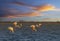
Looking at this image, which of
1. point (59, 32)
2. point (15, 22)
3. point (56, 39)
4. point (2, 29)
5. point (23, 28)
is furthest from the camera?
point (23, 28)

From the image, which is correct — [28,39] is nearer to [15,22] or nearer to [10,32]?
[15,22]

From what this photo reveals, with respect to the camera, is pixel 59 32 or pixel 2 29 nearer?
pixel 59 32

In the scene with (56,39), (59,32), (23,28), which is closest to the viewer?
(56,39)

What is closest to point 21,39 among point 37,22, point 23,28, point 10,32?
point 37,22

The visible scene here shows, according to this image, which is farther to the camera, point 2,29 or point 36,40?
point 2,29

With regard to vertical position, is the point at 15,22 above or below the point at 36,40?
above

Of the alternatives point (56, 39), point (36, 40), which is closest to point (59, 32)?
point (56, 39)

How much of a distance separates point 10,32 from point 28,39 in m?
1.40

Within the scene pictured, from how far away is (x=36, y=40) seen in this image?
6.99 m

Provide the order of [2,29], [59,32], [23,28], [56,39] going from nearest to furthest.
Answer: [56,39] → [59,32] → [2,29] → [23,28]

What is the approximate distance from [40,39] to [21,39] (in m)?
0.60

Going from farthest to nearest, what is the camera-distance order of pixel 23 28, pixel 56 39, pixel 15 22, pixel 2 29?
pixel 23 28 → pixel 2 29 → pixel 56 39 → pixel 15 22

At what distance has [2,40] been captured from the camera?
698 cm

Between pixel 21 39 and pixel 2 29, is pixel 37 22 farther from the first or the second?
pixel 2 29
